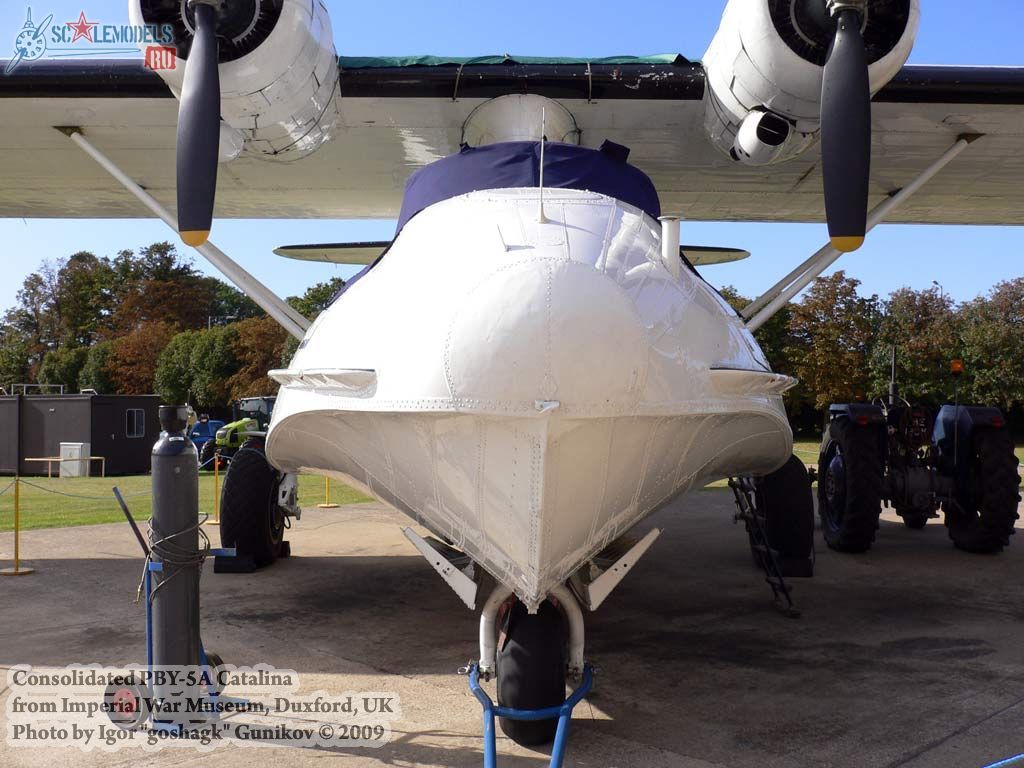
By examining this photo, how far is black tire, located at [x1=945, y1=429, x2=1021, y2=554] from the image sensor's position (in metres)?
7.50

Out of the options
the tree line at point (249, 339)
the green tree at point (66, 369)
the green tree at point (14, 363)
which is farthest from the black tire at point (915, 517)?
the green tree at point (14, 363)

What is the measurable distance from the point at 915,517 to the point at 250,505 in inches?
266

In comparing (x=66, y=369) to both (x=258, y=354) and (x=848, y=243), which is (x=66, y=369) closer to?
(x=258, y=354)

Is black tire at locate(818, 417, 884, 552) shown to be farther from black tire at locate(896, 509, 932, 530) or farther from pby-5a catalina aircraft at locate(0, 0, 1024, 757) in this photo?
pby-5a catalina aircraft at locate(0, 0, 1024, 757)

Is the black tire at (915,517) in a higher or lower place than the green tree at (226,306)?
lower

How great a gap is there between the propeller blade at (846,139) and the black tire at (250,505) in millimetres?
4635

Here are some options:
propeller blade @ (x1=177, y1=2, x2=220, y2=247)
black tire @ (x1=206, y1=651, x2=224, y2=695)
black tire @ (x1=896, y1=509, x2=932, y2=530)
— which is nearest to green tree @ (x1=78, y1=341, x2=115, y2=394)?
black tire @ (x1=896, y1=509, x2=932, y2=530)

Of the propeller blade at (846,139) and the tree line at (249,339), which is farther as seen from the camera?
the tree line at (249,339)

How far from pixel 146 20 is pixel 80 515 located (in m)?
8.76

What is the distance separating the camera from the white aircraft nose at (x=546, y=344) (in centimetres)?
274

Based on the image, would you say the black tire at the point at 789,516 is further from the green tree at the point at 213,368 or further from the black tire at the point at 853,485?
the green tree at the point at 213,368

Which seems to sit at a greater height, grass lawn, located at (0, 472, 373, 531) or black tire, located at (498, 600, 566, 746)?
black tire, located at (498, 600, 566, 746)

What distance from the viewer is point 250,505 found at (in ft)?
22.9

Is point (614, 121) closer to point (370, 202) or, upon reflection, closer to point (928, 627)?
point (370, 202)
